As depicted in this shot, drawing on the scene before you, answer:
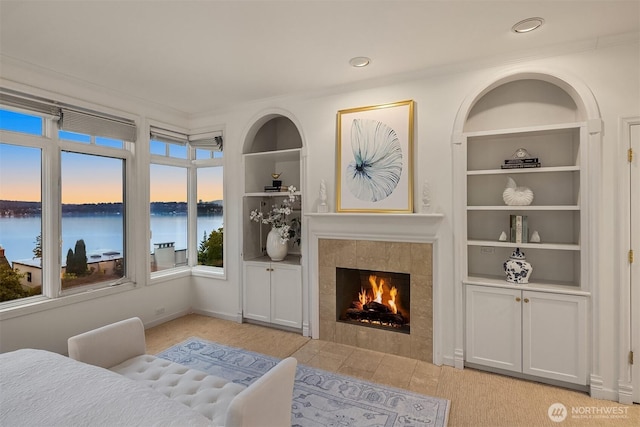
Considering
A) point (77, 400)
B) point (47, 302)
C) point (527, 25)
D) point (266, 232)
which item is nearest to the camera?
point (77, 400)

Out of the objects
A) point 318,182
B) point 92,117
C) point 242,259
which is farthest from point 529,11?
point 92,117

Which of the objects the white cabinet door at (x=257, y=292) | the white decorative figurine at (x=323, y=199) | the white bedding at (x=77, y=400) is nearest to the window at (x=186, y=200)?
the white cabinet door at (x=257, y=292)

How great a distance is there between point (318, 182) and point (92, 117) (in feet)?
7.91

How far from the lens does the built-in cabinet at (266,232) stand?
379cm

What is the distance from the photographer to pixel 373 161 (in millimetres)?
3273

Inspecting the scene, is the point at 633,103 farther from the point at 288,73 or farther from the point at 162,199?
the point at 162,199

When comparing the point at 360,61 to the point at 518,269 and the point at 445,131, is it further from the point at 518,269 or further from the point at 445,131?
the point at 518,269

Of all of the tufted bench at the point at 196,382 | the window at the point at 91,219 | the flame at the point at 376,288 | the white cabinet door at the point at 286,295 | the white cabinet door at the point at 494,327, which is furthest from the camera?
the white cabinet door at the point at 286,295

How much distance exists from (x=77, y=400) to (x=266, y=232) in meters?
3.09

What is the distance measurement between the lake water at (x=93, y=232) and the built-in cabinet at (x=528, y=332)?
3320 millimetres

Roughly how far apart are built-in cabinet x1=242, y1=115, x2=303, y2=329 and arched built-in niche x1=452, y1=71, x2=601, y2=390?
176cm

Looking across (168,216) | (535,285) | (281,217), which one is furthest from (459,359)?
(168,216)

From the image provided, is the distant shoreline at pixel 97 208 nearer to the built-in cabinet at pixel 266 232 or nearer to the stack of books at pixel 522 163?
the built-in cabinet at pixel 266 232

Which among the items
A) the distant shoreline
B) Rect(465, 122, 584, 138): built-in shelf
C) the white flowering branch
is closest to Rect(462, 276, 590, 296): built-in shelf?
Rect(465, 122, 584, 138): built-in shelf
